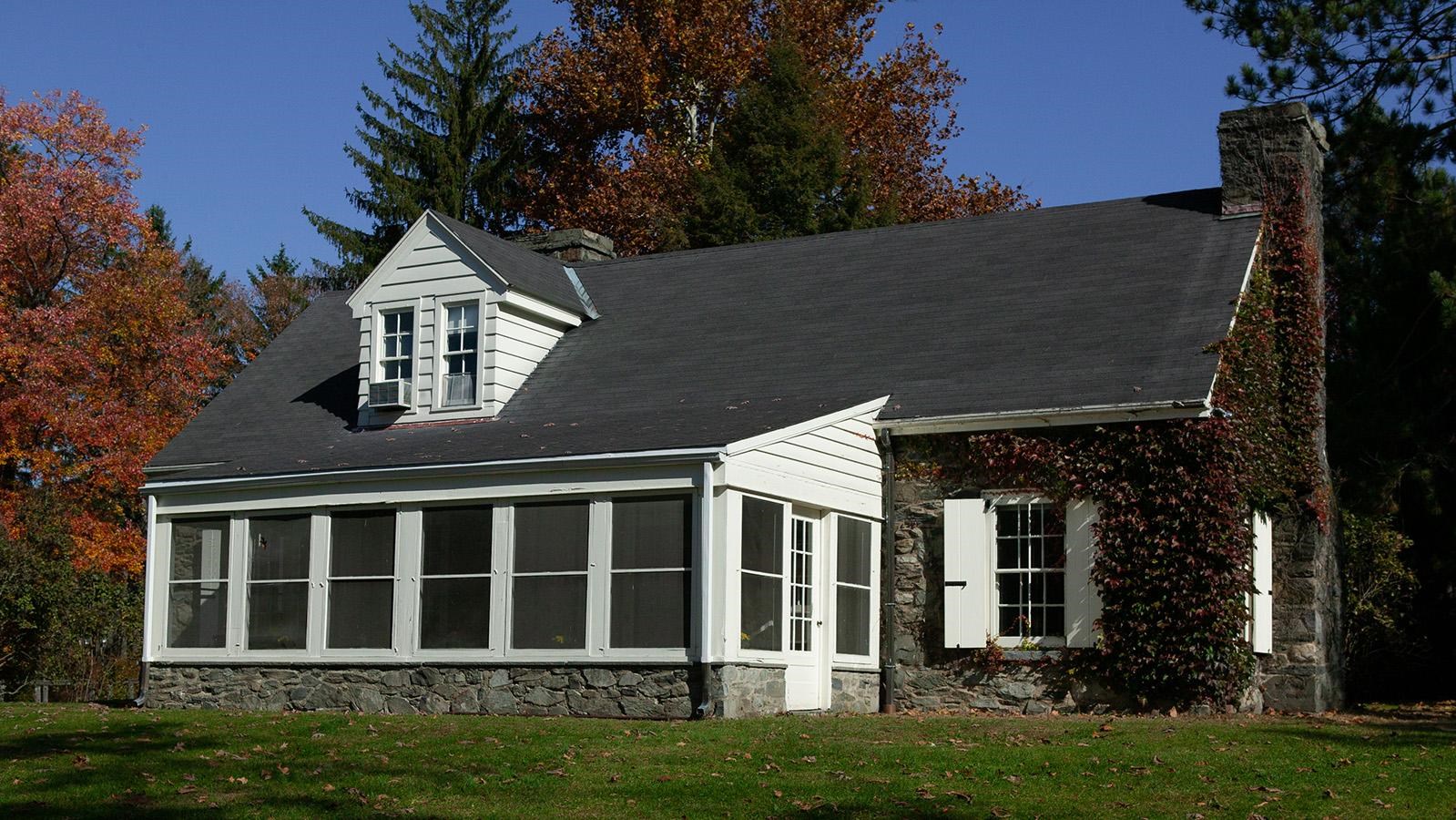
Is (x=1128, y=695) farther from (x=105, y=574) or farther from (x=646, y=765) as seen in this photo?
(x=105, y=574)

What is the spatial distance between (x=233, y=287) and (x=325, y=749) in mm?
37299

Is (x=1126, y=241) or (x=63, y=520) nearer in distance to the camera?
(x=1126, y=241)

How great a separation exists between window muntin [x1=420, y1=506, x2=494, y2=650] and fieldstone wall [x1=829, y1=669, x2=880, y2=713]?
3.56 m

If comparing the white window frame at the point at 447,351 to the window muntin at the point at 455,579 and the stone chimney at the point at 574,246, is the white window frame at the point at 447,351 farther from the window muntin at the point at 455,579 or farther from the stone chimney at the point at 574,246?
the stone chimney at the point at 574,246

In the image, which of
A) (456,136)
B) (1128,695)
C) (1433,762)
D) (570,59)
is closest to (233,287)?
(456,136)

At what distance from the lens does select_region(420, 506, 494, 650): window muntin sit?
1573 cm

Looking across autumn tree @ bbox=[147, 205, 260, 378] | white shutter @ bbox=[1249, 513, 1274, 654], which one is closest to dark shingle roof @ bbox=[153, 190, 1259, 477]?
white shutter @ bbox=[1249, 513, 1274, 654]

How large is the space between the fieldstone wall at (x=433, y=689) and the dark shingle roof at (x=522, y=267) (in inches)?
205

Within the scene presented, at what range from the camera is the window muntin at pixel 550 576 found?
15.2 meters

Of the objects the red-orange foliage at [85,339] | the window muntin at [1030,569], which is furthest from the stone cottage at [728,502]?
the red-orange foliage at [85,339]

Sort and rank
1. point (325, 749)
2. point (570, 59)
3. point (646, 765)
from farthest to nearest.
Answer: point (570, 59) → point (325, 749) → point (646, 765)

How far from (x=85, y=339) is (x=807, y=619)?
19.1 meters

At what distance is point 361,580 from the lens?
54.0ft

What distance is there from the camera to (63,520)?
26.8 metres
